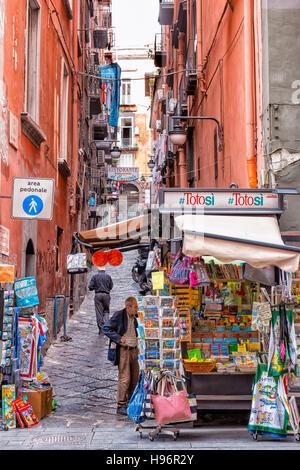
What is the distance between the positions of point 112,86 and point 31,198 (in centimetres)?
1241

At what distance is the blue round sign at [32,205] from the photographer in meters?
8.02

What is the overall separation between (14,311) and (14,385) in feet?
2.87

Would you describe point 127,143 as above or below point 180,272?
above

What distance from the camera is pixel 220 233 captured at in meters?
7.00

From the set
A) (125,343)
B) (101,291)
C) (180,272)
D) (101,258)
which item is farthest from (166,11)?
(180,272)

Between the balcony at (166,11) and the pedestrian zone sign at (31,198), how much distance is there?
18888 mm

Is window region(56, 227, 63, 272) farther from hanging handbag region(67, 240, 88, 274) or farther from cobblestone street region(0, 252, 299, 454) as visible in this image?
cobblestone street region(0, 252, 299, 454)

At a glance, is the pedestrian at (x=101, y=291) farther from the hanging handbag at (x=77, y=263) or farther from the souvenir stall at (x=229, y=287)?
the souvenir stall at (x=229, y=287)

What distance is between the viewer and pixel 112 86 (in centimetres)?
1970

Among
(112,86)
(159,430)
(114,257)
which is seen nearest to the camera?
(159,430)

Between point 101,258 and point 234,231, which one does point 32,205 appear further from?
point 234,231

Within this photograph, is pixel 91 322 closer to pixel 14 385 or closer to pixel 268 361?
pixel 14 385

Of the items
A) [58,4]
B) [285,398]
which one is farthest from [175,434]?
[58,4]

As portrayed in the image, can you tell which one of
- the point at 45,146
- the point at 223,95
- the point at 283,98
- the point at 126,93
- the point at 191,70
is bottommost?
the point at 283,98
